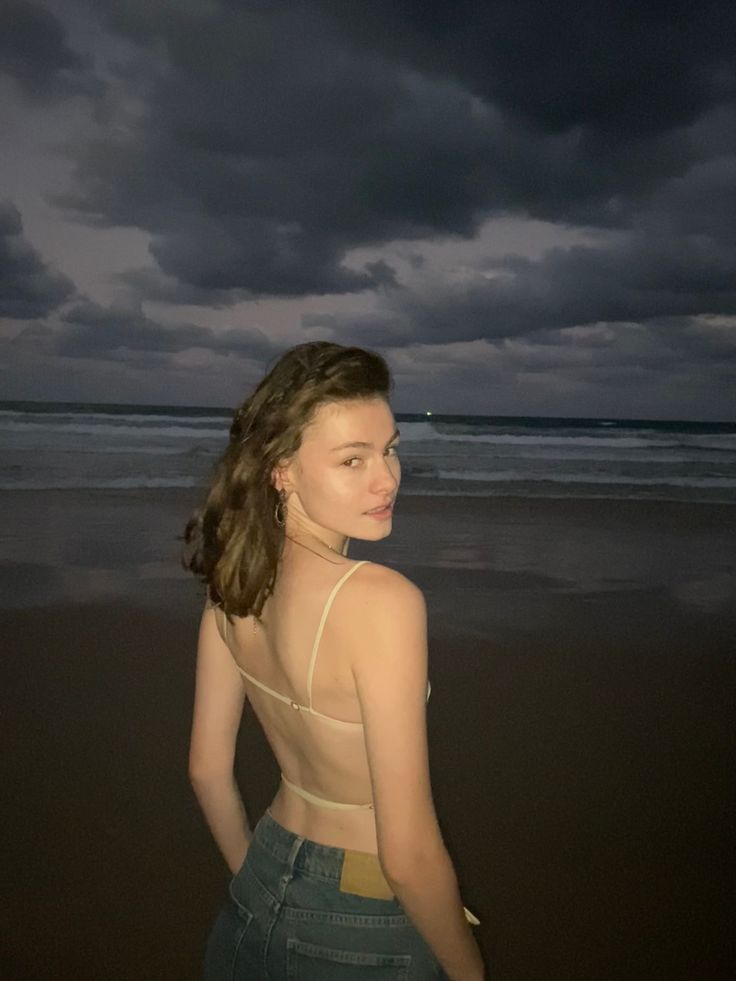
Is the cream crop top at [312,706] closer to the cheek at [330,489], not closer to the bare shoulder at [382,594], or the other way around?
the bare shoulder at [382,594]

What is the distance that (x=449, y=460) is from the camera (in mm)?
18859

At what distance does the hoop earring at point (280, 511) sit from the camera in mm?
1670

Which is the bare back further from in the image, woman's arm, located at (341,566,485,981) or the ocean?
the ocean

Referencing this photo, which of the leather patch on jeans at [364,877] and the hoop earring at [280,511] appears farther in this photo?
the hoop earring at [280,511]

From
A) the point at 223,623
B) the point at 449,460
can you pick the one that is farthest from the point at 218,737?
the point at 449,460

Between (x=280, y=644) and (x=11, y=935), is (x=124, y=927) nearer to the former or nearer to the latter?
(x=11, y=935)

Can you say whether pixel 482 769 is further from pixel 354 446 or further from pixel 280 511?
pixel 354 446

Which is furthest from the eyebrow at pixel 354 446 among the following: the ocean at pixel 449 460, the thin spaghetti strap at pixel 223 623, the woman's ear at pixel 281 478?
the ocean at pixel 449 460

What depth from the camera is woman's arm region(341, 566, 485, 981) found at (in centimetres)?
133

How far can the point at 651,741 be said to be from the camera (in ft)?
14.1

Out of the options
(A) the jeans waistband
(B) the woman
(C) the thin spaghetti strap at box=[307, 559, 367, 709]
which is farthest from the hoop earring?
(A) the jeans waistband

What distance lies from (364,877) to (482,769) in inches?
106

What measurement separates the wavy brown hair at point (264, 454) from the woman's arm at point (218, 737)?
0.20m

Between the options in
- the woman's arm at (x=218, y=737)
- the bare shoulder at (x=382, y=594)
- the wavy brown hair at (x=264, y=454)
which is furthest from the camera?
the woman's arm at (x=218, y=737)
